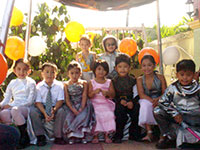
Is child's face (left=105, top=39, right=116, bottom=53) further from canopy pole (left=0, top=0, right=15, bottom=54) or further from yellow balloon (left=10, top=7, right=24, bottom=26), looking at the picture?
canopy pole (left=0, top=0, right=15, bottom=54)

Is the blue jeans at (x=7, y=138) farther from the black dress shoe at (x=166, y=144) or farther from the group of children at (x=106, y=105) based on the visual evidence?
the black dress shoe at (x=166, y=144)

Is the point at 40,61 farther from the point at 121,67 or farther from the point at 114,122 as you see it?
the point at 114,122

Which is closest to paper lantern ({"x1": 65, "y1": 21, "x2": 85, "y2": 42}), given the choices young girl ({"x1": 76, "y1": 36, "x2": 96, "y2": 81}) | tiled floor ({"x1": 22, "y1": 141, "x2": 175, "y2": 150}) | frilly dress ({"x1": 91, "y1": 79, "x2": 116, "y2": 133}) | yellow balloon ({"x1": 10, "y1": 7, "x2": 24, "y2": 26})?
young girl ({"x1": 76, "y1": 36, "x2": 96, "y2": 81})

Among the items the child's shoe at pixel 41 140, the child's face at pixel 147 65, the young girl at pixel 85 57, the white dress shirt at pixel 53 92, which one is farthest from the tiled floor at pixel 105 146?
the young girl at pixel 85 57

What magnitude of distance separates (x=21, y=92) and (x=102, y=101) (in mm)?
892

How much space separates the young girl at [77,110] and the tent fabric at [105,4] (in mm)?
683

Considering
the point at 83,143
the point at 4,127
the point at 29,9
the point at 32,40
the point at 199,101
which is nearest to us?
the point at 4,127

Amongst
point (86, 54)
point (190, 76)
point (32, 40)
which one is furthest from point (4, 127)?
point (32, 40)

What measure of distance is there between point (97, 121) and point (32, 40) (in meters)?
1.93

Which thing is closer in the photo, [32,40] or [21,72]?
[21,72]

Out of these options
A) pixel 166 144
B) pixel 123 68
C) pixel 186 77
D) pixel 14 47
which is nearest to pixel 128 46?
pixel 123 68

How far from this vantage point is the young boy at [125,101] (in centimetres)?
271

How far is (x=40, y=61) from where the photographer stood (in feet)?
14.5

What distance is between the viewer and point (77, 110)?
9.05 feet
